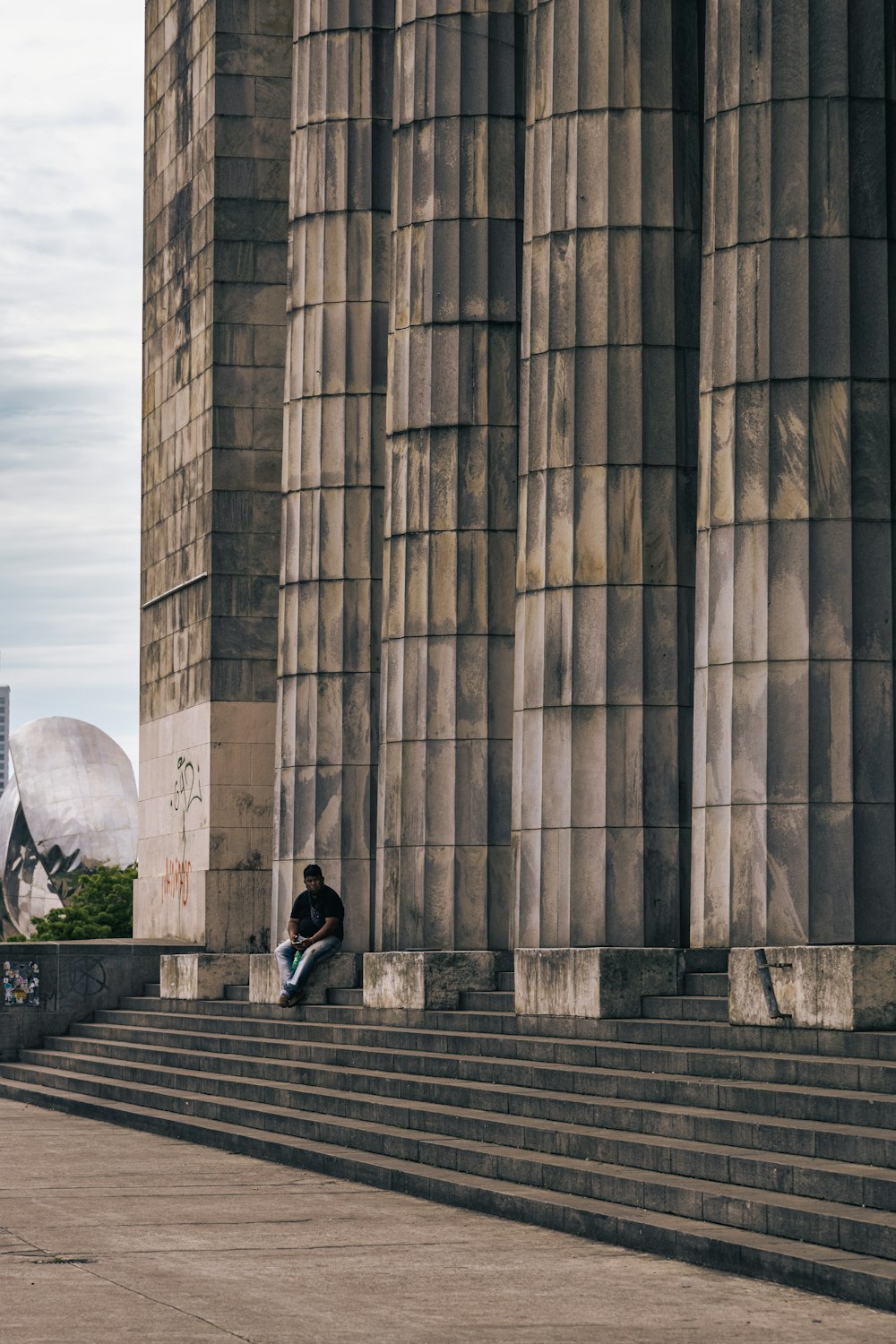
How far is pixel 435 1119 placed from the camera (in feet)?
60.9

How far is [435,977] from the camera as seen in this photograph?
931 inches

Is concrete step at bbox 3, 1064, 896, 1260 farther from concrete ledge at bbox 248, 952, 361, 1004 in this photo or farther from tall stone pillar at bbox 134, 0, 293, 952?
tall stone pillar at bbox 134, 0, 293, 952

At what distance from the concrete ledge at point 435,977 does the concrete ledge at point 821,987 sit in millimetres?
6296

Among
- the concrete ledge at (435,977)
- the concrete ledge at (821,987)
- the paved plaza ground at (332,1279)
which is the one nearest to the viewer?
the paved plaza ground at (332,1279)

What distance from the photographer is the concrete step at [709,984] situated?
19.2m

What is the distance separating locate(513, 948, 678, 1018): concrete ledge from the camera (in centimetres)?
2022

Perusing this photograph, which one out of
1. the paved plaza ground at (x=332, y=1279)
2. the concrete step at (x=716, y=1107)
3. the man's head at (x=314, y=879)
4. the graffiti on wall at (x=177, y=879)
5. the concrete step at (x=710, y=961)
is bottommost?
the paved plaza ground at (x=332, y=1279)

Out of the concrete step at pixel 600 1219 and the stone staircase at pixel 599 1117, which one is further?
the stone staircase at pixel 599 1117

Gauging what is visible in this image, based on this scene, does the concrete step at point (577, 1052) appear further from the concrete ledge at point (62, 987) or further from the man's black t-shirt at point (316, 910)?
the concrete ledge at point (62, 987)

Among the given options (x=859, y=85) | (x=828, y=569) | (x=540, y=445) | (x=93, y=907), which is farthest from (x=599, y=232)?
(x=93, y=907)

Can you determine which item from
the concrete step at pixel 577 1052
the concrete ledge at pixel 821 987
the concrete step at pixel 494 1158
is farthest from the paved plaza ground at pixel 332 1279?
the concrete ledge at pixel 821 987

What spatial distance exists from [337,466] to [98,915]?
5759 cm

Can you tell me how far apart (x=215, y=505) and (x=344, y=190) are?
320 inches

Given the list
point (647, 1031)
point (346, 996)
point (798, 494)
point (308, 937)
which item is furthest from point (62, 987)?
point (798, 494)
